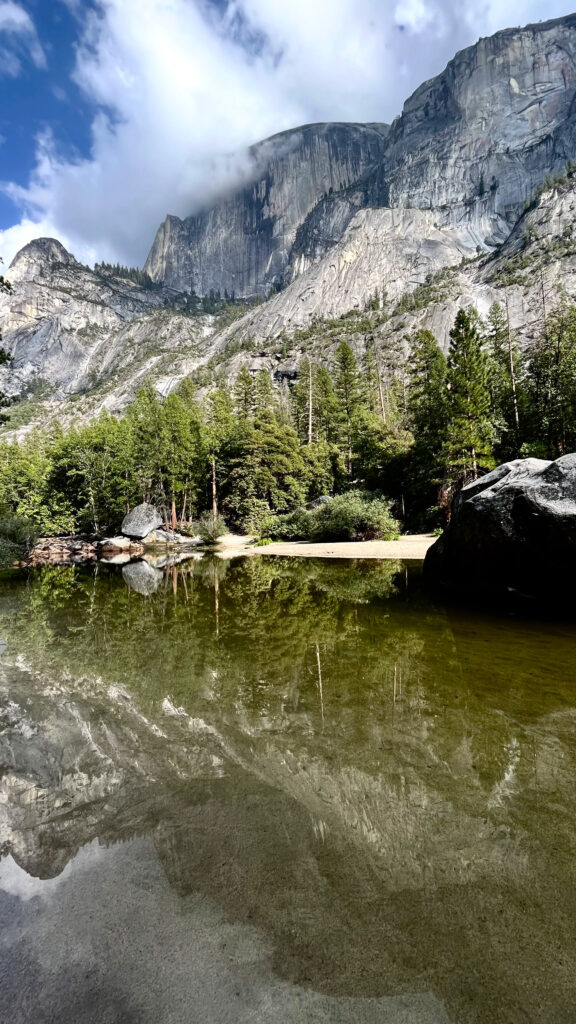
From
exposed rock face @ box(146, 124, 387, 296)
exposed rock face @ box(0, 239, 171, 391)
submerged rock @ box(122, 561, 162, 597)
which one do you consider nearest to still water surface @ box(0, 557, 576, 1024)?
submerged rock @ box(122, 561, 162, 597)

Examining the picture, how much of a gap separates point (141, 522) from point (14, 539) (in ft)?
31.9

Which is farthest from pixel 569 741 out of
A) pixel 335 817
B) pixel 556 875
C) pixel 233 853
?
pixel 233 853

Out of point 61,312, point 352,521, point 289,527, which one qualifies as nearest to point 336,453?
point 289,527

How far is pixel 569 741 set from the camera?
3252 millimetres

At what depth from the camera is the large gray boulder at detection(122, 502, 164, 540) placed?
30.8 metres

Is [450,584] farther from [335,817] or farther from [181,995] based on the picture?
[181,995]

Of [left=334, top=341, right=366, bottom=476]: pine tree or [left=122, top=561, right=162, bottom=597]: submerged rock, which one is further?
[left=334, top=341, right=366, bottom=476]: pine tree

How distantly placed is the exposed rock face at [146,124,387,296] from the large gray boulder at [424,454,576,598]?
183m

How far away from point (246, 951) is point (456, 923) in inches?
34.7

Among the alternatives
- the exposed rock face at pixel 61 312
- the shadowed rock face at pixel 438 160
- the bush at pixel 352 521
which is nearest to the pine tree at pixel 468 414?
the bush at pixel 352 521

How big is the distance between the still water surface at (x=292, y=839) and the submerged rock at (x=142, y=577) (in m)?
7.00

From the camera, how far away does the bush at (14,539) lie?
17297 mm

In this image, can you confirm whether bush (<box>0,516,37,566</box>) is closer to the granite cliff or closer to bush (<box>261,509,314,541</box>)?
bush (<box>261,509,314,541</box>)

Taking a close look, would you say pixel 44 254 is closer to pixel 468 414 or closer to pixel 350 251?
pixel 350 251
